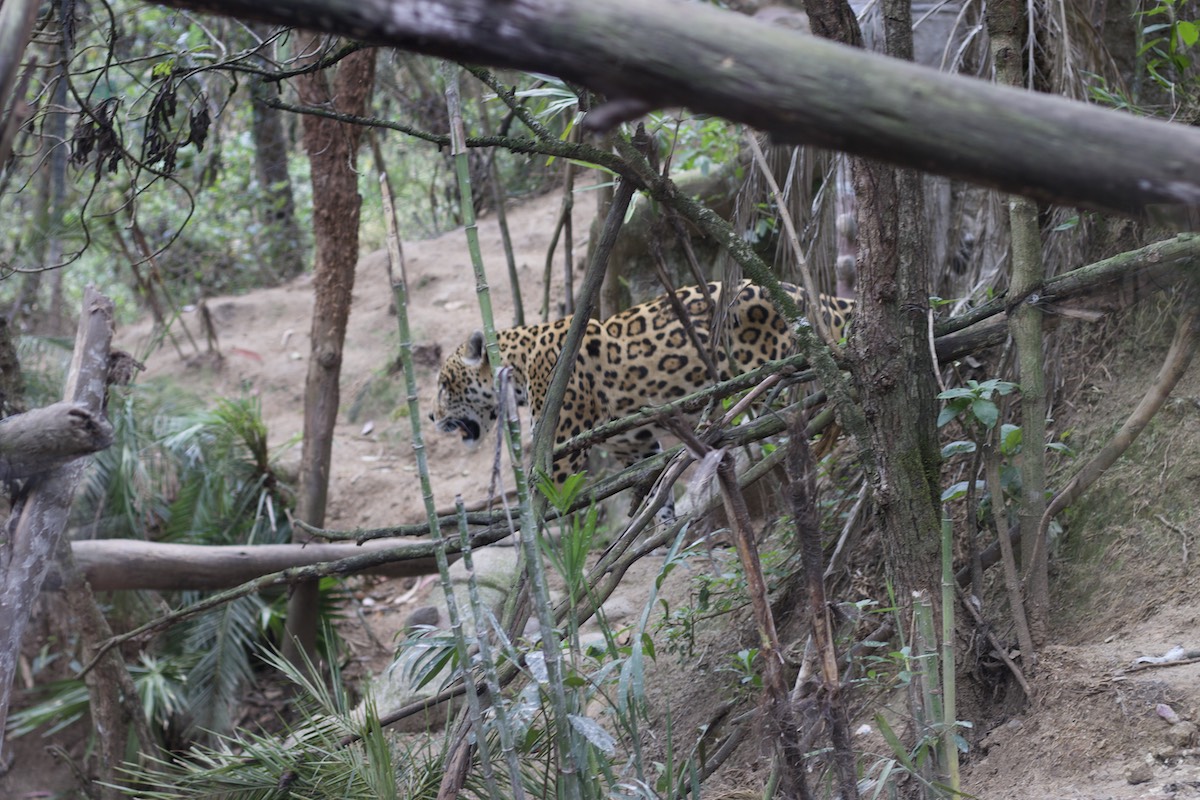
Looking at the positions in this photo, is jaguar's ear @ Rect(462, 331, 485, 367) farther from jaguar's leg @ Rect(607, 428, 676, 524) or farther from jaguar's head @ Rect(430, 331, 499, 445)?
jaguar's leg @ Rect(607, 428, 676, 524)

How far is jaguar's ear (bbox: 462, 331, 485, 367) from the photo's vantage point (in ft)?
23.0

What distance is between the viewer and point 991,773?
8.50ft

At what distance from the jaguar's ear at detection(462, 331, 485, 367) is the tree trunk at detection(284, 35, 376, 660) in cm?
115

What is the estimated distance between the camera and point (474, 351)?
7.12m

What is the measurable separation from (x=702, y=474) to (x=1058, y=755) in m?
1.43

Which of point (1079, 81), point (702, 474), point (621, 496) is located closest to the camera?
point (702, 474)

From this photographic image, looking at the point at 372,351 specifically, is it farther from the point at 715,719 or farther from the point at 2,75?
the point at 2,75

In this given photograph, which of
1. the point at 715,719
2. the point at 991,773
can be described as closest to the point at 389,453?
the point at 715,719

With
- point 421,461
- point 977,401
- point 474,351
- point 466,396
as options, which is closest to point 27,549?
point 421,461

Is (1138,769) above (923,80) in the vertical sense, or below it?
below

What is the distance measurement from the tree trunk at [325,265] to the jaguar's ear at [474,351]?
1151 mm

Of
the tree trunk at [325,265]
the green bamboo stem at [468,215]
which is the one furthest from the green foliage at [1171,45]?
the tree trunk at [325,265]

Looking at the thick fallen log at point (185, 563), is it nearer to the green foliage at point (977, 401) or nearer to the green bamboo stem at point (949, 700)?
the green foliage at point (977, 401)

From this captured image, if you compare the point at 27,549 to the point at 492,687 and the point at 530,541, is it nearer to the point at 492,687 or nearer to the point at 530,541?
the point at 492,687
